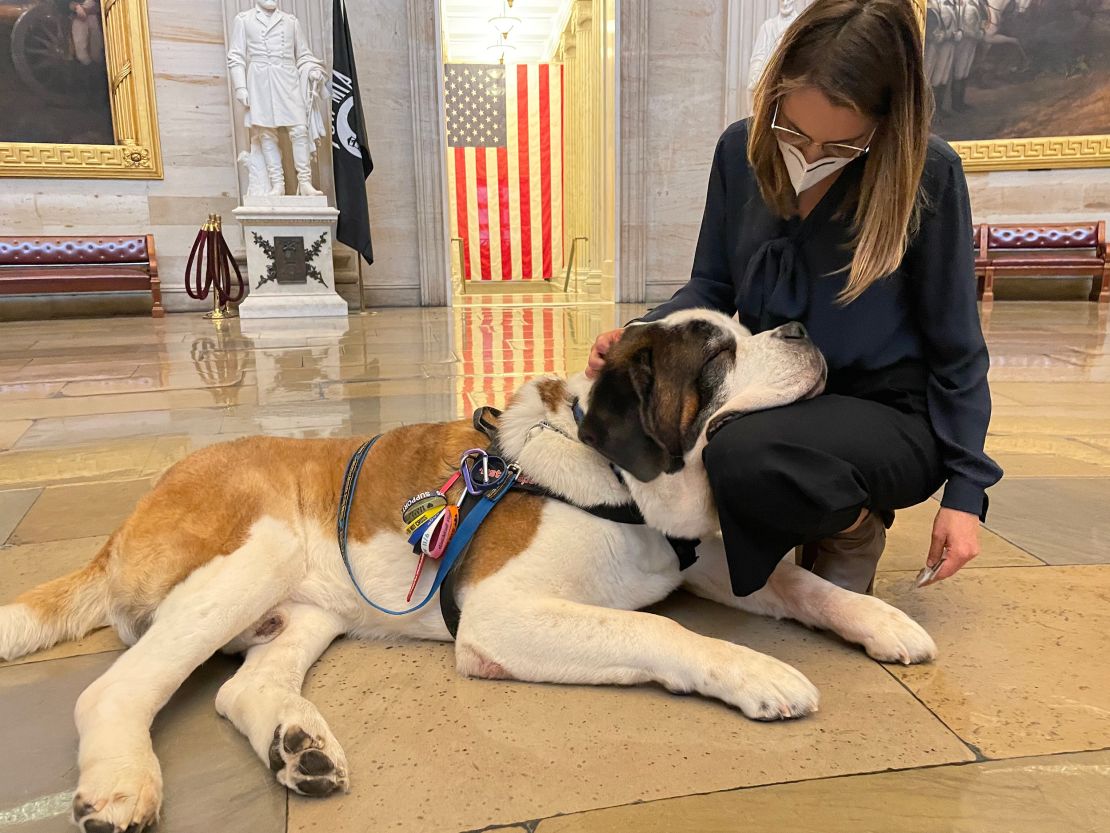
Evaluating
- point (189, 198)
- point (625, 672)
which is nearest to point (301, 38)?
point (189, 198)

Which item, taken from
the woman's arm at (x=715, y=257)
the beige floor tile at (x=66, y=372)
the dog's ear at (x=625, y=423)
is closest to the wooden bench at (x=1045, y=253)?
the woman's arm at (x=715, y=257)

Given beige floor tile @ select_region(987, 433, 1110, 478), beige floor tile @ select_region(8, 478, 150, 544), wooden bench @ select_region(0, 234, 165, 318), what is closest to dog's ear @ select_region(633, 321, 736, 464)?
beige floor tile @ select_region(8, 478, 150, 544)

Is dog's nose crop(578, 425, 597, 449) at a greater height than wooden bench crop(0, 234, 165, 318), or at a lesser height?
lesser

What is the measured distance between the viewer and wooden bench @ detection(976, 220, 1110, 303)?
11.9 metres

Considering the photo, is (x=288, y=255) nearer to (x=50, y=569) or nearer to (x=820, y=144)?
(x=50, y=569)

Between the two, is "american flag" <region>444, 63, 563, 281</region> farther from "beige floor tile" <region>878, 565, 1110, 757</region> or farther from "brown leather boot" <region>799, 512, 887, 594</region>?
"beige floor tile" <region>878, 565, 1110, 757</region>

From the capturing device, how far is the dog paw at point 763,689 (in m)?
1.70

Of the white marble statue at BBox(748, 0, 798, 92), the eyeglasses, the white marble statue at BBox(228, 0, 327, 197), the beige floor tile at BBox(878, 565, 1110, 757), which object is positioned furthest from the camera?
the white marble statue at BBox(748, 0, 798, 92)

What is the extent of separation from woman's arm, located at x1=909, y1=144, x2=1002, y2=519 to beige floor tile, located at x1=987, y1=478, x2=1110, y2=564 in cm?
80

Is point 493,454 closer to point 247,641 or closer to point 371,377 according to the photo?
point 247,641

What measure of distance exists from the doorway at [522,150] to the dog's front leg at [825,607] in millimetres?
12341

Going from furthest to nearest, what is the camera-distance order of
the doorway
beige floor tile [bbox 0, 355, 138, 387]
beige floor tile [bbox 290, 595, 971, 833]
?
the doorway, beige floor tile [bbox 0, 355, 138, 387], beige floor tile [bbox 290, 595, 971, 833]

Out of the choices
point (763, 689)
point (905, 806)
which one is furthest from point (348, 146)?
point (905, 806)

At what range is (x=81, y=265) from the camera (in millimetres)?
11102
